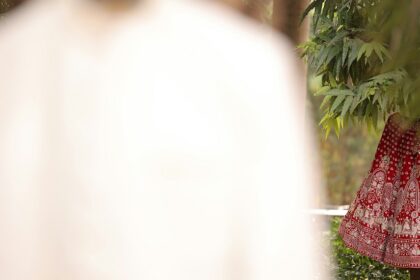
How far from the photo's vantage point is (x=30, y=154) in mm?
1091

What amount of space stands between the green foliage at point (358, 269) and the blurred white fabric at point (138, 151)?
4.53 m

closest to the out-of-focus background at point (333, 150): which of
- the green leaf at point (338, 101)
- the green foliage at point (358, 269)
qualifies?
the green foliage at point (358, 269)

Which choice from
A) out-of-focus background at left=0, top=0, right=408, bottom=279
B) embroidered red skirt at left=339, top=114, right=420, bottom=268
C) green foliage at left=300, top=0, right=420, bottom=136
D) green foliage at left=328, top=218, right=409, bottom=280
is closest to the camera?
out-of-focus background at left=0, top=0, right=408, bottom=279

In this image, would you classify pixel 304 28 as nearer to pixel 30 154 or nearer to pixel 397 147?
pixel 397 147

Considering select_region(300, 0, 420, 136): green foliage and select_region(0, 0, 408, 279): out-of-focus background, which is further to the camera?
select_region(300, 0, 420, 136): green foliage

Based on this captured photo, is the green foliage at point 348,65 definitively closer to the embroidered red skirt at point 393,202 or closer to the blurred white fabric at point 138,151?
the embroidered red skirt at point 393,202

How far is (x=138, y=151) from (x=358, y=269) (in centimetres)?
495

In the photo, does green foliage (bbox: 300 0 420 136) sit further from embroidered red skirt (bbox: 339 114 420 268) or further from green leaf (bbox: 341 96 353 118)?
embroidered red skirt (bbox: 339 114 420 268)

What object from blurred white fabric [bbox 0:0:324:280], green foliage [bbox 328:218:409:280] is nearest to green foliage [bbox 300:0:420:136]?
green foliage [bbox 328:218:409:280]

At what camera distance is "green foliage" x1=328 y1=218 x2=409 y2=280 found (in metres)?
5.60

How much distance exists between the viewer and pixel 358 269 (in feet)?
19.2

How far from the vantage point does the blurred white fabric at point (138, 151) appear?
1.08 metres

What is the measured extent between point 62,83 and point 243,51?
23cm

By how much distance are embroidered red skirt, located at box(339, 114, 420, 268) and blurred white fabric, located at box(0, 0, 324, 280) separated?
309 centimetres
